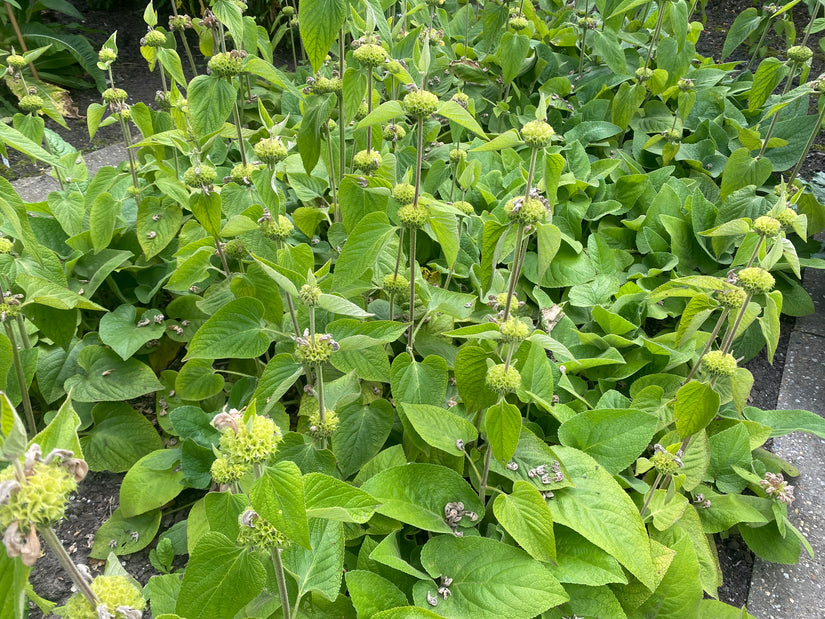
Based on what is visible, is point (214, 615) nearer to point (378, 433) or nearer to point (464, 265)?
point (378, 433)

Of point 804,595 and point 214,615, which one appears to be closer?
point 214,615

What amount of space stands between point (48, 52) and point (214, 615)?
537 centimetres

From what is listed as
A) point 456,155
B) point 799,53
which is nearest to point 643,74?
point 799,53

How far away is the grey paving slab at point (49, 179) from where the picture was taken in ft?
10.5

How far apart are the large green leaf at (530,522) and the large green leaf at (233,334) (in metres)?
0.81

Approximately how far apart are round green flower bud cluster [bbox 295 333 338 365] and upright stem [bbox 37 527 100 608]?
70cm

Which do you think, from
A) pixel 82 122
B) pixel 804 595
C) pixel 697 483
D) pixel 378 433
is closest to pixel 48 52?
pixel 82 122

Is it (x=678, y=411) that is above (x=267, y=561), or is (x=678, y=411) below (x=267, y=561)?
above

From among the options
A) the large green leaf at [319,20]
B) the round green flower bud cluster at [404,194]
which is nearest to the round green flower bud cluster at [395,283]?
the round green flower bud cluster at [404,194]

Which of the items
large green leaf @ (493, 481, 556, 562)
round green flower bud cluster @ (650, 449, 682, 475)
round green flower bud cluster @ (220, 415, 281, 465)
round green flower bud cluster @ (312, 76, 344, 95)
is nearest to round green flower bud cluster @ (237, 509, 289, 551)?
round green flower bud cluster @ (220, 415, 281, 465)

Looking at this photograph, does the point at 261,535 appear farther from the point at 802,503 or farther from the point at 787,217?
the point at 802,503

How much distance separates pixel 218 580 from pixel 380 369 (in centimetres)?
76

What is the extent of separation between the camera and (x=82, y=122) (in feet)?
14.6

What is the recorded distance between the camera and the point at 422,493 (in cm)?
163
